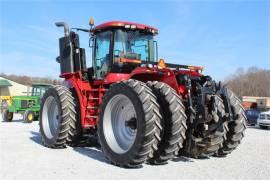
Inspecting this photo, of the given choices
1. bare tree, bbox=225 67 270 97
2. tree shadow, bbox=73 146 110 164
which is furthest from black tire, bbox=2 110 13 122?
bare tree, bbox=225 67 270 97

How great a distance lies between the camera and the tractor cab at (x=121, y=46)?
28.2ft

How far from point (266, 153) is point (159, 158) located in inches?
129

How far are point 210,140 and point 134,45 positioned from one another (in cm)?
329

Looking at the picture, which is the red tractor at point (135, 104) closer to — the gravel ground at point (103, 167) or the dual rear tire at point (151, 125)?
the dual rear tire at point (151, 125)

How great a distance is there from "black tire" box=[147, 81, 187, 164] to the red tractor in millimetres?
17

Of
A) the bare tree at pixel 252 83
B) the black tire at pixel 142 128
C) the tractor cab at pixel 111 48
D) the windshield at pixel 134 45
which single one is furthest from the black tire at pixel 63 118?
the bare tree at pixel 252 83

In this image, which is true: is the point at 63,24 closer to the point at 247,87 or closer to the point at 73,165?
the point at 73,165

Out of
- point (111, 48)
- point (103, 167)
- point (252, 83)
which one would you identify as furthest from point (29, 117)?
point (252, 83)

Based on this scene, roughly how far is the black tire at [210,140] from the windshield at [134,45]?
269 centimetres

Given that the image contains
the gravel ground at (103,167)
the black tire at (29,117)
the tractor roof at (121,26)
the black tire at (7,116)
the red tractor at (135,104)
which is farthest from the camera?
the black tire at (7,116)

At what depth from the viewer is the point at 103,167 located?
6.37 m

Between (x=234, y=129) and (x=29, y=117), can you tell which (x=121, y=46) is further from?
(x=29, y=117)

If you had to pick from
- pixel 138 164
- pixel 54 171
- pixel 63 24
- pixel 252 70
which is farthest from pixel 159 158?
pixel 252 70

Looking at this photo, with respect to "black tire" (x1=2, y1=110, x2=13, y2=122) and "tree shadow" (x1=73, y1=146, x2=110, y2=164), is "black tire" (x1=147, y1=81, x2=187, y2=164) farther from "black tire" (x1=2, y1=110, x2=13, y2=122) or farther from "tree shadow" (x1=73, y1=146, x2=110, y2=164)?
"black tire" (x1=2, y1=110, x2=13, y2=122)
